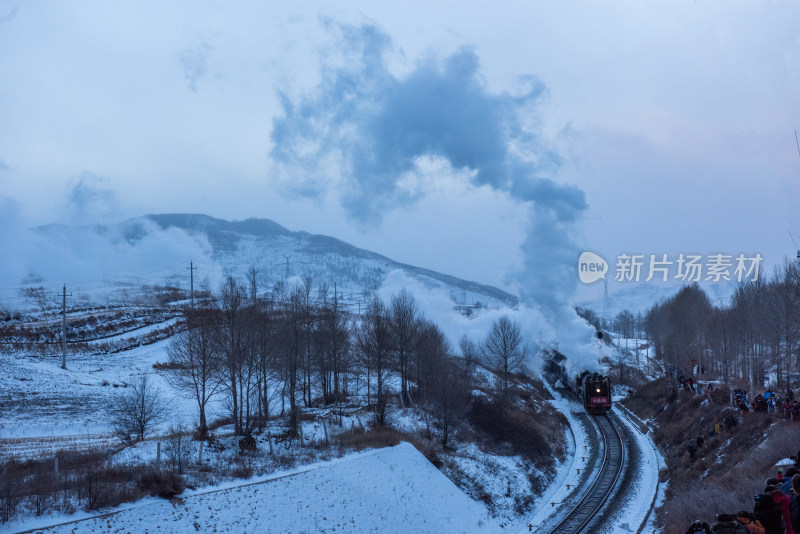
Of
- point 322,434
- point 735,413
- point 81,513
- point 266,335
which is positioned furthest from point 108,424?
point 735,413

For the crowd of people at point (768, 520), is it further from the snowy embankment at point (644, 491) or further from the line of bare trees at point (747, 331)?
the line of bare trees at point (747, 331)

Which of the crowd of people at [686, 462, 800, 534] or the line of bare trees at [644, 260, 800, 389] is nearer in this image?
the crowd of people at [686, 462, 800, 534]

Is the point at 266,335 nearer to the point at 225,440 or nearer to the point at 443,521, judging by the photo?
the point at 225,440

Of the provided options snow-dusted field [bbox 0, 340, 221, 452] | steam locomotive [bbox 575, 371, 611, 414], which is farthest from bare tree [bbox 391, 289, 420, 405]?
steam locomotive [bbox 575, 371, 611, 414]

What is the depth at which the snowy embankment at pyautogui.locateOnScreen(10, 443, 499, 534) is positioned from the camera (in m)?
16.6

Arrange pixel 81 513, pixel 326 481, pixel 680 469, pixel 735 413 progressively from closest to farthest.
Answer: pixel 81 513
pixel 326 481
pixel 680 469
pixel 735 413

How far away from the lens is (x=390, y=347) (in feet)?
147

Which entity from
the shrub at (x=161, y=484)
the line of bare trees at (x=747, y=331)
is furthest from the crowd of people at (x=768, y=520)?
the line of bare trees at (x=747, y=331)

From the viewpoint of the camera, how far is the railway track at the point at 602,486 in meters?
24.9

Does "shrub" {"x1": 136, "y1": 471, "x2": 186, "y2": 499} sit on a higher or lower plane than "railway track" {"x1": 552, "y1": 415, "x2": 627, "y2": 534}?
higher

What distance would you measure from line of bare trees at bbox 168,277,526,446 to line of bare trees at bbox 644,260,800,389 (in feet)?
72.0

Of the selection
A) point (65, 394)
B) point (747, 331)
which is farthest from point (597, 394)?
point (65, 394)

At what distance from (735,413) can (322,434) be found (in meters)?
24.7

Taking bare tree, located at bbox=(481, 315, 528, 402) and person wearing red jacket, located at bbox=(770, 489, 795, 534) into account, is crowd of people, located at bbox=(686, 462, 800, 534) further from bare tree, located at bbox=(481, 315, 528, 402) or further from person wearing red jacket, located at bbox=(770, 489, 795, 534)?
bare tree, located at bbox=(481, 315, 528, 402)
